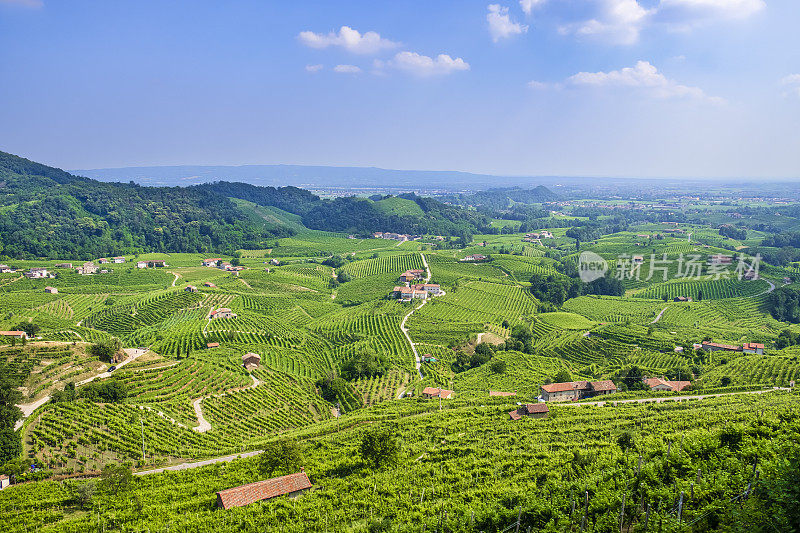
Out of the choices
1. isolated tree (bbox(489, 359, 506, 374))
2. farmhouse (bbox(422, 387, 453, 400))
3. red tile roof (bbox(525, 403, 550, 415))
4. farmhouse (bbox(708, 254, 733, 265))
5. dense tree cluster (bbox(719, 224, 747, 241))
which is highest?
dense tree cluster (bbox(719, 224, 747, 241))

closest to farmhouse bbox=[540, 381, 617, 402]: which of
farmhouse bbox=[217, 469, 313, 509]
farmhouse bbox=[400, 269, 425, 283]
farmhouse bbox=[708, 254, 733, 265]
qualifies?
farmhouse bbox=[217, 469, 313, 509]

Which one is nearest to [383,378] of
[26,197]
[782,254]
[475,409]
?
[475,409]

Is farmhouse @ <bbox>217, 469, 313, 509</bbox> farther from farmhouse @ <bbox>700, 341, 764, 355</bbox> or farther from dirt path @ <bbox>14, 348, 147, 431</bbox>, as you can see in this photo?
farmhouse @ <bbox>700, 341, 764, 355</bbox>

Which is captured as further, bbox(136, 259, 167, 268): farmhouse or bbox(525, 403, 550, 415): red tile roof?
bbox(136, 259, 167, 268): farmhouse

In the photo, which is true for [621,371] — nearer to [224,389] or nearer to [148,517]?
[224,389]

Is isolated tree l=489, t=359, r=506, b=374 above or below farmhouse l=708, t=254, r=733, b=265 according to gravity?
below

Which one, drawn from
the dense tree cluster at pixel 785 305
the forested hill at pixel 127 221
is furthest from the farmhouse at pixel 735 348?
the forested hill at pixel 127 221

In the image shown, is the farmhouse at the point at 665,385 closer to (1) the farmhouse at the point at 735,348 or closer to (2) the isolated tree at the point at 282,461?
(1) the farmhouse at the point at 735,348
